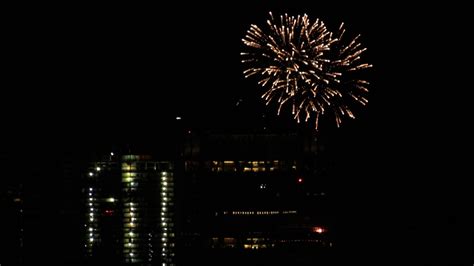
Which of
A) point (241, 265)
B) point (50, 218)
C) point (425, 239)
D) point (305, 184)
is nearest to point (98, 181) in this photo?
point (50, 218)

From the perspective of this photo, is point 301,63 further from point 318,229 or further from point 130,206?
point 130,206

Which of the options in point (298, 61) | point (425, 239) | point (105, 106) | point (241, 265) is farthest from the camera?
point (105, 106)

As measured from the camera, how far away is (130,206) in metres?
5.94

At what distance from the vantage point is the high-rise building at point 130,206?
19.2ft

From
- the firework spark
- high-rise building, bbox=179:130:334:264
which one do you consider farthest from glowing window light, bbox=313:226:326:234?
the firework spark

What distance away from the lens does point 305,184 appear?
20.3 feet

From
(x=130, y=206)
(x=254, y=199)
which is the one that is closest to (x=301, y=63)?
(x=254, y=199)

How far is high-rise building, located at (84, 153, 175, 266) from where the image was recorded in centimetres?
585

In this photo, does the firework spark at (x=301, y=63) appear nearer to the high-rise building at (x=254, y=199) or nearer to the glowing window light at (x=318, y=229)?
the high-rise building at (x=254, y=199)

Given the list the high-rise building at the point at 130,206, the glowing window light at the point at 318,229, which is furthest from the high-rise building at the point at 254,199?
the high-rise building at the point at 130,206

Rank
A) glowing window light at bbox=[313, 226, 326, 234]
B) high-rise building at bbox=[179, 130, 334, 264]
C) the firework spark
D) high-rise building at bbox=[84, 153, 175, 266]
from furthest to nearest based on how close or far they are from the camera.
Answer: the firework spark < glowing window light at bbox=[313, 226, 326, 234] < high-rise building at bbox=[179, 130, 334, 264] < high-rise building at bbox=[84, 153, 175, 266]

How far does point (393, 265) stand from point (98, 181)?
2666mm

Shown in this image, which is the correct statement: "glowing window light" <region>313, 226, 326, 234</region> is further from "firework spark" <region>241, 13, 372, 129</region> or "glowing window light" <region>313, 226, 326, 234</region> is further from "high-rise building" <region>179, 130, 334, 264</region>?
"firework spark" <region>241, 13, 372, 129</region>

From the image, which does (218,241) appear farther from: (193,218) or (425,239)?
(425,239)
